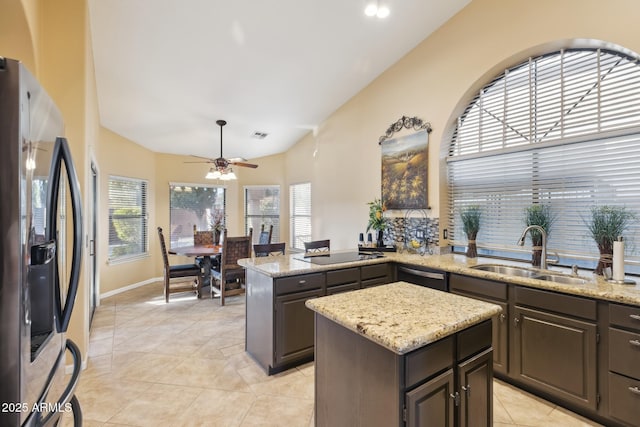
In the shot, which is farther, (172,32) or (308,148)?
(308,148)

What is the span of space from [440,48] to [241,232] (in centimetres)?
535

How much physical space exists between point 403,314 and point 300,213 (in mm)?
5043

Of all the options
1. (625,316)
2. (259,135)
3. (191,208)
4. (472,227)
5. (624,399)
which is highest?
(259,135)

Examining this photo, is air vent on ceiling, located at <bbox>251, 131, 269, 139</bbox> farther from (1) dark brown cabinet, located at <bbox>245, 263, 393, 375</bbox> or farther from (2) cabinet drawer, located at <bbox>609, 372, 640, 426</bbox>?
(2) cabinet drawer, located at <bbox>609, 372, 640, 426</bbox>

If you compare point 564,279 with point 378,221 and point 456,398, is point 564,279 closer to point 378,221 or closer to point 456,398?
point 456,398

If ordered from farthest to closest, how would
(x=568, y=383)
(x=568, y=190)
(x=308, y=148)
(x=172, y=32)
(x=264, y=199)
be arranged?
(x=264, y=199) < (x=308, y=148) < (x=172, y=32) < (x=568, y=190) < (x=568, y=383)

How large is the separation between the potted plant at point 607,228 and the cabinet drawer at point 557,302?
547 millimetres

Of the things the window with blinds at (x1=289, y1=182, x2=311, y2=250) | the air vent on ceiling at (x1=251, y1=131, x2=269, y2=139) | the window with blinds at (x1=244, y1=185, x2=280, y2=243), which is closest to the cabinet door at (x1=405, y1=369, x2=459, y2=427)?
the window with blinds at (x1=289, y1=182, x2=311, y2=250)

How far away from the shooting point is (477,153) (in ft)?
11.2

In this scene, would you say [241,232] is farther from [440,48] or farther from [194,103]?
[440,48]

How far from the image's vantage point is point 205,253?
480 cm

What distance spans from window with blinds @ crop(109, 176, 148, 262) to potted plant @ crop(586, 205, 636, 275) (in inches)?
255

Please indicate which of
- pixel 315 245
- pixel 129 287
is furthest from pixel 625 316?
pixel 129 287

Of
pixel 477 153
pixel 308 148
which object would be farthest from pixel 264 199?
pixel 477 153
